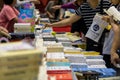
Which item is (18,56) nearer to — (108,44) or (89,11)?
(108,44)

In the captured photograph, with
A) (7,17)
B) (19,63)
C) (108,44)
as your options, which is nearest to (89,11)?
(108,44)

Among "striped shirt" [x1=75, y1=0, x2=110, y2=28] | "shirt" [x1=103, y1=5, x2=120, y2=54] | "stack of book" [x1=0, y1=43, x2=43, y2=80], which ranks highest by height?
"stack of book" [x1=0, y1=43, x2=43, y2=80]

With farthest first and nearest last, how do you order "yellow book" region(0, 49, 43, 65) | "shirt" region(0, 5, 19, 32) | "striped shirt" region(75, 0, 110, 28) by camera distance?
"striped shirt" region(75, 0, 110, 28)
"shirt" region(0, 5, 19, 32)
"yellow book" region(0, 49, 43, 65)

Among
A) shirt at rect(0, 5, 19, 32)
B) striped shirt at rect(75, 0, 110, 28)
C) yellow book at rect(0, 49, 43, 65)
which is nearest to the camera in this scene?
yellow book at rect(0, 49, 43, 65)

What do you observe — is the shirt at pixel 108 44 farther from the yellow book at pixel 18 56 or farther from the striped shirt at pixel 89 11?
the yellow book at pixel 18 56

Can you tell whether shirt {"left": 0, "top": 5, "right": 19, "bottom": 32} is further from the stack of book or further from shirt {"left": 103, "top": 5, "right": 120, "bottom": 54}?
the stack of book

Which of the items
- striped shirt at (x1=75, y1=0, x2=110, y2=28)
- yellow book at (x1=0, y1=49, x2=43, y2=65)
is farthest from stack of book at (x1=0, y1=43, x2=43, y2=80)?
striped shirt at (x1=75, y1=0, x2=110, y2=28)

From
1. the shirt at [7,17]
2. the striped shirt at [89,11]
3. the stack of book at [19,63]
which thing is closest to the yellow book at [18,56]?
the stack of book at [19,63]

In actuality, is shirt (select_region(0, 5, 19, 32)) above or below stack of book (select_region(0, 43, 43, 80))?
below

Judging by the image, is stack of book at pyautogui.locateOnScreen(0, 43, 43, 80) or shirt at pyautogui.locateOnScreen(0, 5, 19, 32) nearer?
stack of book at pyautogui.locateOnScreen(0, 43, 43, 80)

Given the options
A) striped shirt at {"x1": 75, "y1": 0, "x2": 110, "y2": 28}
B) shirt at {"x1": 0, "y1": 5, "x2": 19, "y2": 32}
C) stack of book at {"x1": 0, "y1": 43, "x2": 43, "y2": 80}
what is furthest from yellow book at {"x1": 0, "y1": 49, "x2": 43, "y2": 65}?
striped shirt at {"x1": 75, "y1": 0, "x2": 110, "y2": 28}

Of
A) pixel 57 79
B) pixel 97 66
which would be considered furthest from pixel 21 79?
pixel 97 66

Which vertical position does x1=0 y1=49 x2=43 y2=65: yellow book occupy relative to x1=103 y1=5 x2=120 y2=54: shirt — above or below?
above

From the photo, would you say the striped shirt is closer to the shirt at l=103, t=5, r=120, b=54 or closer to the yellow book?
the shirt at l=103, t=5, r=120, b=54
